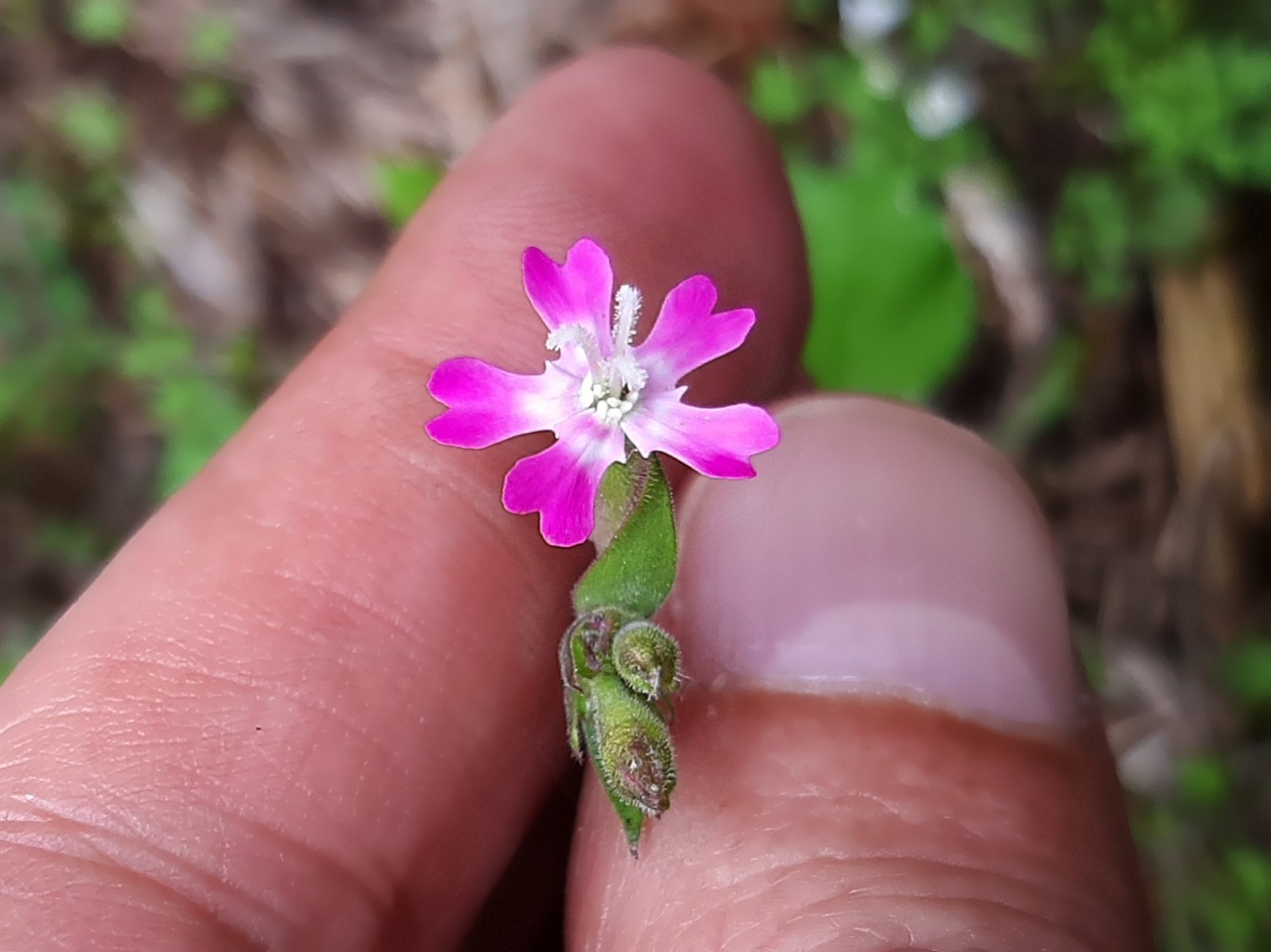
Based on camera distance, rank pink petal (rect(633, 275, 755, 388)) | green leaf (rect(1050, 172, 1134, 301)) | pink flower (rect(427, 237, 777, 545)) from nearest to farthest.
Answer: pink flower (rect(427, 237, 777, 545)), pink petal (rect(633, 275, 755, 388)), green leaf (rect(1050, 172, 1134, 301))

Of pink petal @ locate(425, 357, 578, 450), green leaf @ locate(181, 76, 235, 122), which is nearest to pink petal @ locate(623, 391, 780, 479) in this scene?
pink petal @ locate(425, 357, 578, 450)

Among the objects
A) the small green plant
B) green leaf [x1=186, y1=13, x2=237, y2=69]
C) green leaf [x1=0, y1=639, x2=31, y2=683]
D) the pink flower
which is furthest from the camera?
green leaf [x1=186, y1=13, x2=237, y2=69]

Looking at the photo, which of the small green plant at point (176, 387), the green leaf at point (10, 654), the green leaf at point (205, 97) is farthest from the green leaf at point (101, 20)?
the green leaf at point (10, 654)

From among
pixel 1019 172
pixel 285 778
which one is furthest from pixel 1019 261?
pixel 285 778

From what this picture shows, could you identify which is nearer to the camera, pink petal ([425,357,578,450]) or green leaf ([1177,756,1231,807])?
pink petal ([425,357,578,450])

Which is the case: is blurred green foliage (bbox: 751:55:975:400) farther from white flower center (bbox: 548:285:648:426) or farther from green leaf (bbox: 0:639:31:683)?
green leaf (bbox: 0:639:31:683)

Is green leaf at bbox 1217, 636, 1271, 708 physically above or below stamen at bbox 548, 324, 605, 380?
above

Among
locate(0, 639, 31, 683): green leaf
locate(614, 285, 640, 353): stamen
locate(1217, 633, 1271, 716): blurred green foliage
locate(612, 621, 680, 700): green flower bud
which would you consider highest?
locate(1217, 633, 1271, 716): blurred green foliage
